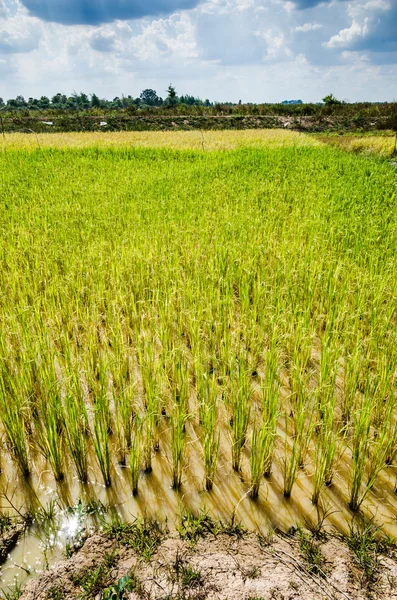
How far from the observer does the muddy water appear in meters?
1.73

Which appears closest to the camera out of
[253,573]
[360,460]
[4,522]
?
[253,573]

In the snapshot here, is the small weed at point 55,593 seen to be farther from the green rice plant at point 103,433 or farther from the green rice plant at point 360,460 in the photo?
the green rice plant at point 360,460

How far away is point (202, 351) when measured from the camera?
291 cm

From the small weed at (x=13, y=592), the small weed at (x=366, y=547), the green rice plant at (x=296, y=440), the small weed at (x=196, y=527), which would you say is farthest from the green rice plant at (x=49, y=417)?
the small weed at (x=366, y=547)

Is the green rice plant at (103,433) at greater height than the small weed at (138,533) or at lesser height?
greater

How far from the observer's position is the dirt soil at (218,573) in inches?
55.8

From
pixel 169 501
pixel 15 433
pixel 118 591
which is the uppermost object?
pixel 15 433

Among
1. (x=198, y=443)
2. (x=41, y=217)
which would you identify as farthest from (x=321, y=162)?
(x=198, y=443)

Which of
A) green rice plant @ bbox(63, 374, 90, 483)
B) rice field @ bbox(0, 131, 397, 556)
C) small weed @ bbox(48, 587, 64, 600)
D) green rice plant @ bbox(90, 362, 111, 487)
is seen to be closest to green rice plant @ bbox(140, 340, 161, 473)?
rice field @ bbox(0, 131, 397, 556)

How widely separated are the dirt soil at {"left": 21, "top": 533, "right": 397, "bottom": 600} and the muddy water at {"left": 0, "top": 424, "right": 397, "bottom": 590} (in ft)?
0.45

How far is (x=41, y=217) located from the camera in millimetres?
5961

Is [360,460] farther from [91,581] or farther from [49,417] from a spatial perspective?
[49,417]

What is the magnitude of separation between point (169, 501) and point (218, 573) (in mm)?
466

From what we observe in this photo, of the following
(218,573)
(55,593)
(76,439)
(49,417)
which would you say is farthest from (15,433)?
(218,573)
